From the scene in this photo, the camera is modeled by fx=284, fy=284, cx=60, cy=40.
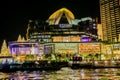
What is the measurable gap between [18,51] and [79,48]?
4245cm

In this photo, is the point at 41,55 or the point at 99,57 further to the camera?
the point at 41,55

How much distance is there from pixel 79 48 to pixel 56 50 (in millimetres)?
16229

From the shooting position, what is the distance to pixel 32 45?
19225cm

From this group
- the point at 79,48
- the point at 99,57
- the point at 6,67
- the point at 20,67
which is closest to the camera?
the point at 6,67

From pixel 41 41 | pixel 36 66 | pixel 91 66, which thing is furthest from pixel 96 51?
pixel 36 66

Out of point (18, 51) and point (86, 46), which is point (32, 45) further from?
point (86, 46)

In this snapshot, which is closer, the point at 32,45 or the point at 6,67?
the point at 6,67

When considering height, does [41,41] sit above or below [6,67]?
above

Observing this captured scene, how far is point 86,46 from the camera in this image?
19825cm

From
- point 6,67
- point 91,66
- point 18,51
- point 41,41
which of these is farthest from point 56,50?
point 6,67

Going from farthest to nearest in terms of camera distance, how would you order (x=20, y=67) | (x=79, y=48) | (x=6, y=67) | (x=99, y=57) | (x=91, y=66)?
(x=79, y=48) < (x=99, y=57) < (x=91, y=66) < (x=20, y=67) < (x=6, y=67)

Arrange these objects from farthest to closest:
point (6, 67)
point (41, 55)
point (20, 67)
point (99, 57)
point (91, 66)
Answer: point (41, 55) → point (99, 57) → point (91, 66) → point (20, 67) → point (6, 67)

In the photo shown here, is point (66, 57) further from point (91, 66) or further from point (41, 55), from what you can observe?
point (91, 66)

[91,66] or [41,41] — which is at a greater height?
[41,41]
